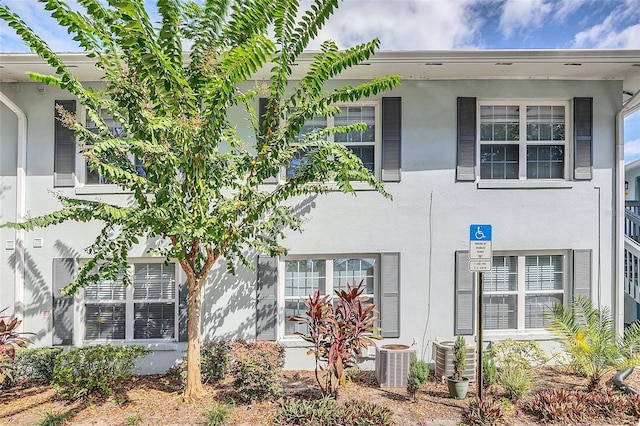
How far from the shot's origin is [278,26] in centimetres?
414

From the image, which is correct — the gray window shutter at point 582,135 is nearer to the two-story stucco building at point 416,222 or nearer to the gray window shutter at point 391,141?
the two-story stucco building at point 416,222

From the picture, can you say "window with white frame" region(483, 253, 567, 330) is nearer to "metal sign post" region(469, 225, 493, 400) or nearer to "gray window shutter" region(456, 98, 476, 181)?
"gray window shutter" region(456, 98, 476, 181)

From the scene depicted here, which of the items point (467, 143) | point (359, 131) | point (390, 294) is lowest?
point (390, 294)

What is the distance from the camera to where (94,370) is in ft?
17.0

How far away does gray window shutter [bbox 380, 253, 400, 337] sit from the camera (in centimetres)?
621

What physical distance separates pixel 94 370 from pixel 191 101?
395 cm

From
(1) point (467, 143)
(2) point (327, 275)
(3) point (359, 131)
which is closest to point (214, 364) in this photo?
(2) point (327, 275)

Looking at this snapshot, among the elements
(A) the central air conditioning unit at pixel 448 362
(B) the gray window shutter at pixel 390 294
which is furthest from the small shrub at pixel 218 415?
(A) the central air conditioning unit at pixel 448 362

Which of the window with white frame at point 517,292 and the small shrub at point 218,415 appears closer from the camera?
the small shrub at point 218,415

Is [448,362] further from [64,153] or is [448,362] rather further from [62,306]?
[64,153]

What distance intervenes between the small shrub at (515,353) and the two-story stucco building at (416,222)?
281 mm

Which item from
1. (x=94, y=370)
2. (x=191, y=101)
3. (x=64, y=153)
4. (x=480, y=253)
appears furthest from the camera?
(x=64, y=153)

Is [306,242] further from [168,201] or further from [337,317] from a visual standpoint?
[168,201]

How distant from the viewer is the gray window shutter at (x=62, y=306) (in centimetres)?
603
